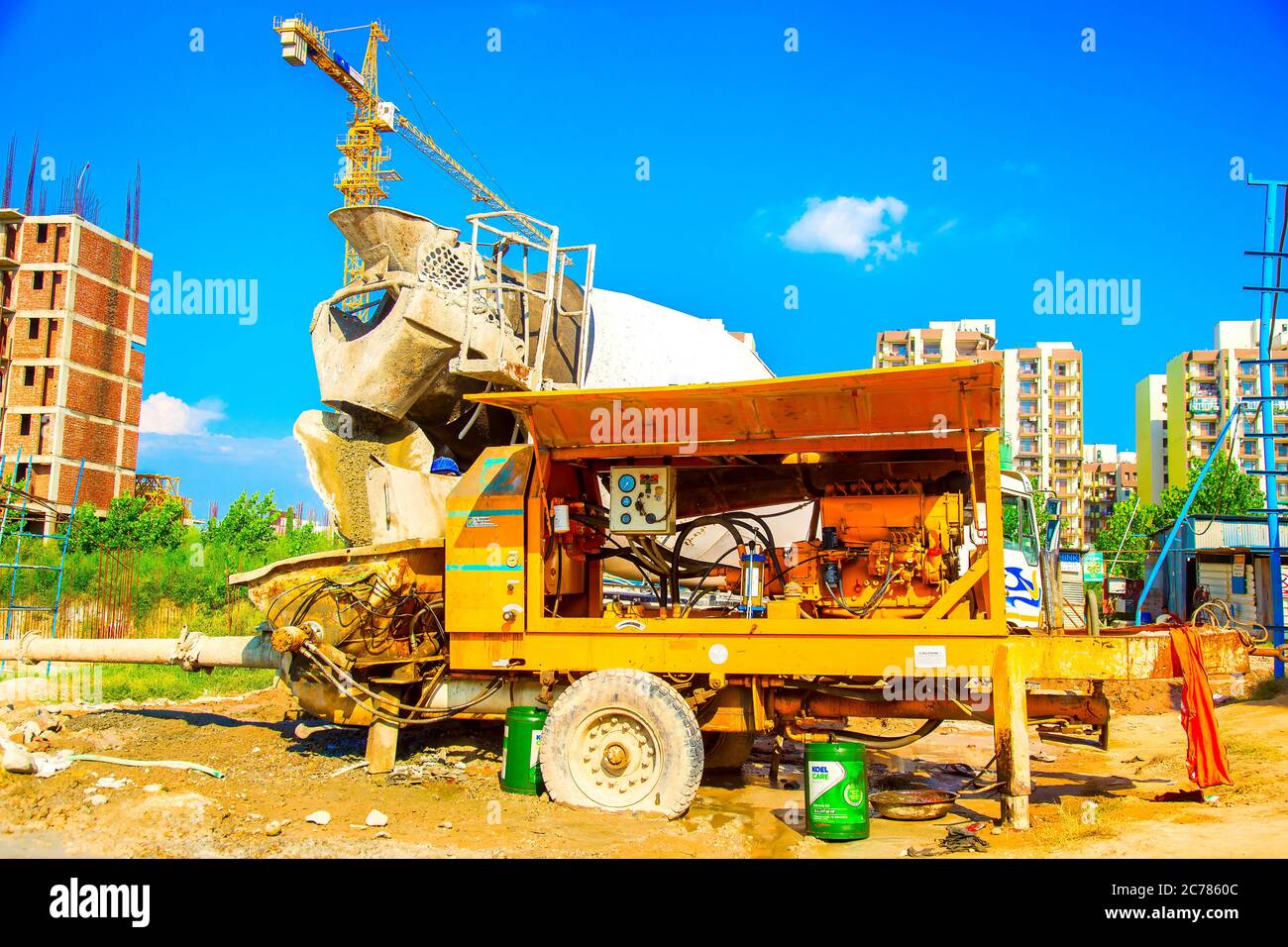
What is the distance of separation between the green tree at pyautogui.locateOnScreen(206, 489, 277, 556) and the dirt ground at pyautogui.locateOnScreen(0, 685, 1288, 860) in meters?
28.0

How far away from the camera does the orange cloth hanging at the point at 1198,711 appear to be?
21.5 ft

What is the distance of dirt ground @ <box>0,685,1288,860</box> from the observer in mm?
5863

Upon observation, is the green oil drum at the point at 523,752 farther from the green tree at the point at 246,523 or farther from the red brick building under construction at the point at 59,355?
the red brick building under construction at the point at 59,355

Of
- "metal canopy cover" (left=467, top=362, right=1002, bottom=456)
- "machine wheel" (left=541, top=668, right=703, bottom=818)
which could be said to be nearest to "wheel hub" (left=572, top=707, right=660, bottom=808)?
"machine wheel" (left=541, top=668, right=703, bottom=818)

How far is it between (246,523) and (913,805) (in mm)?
36309

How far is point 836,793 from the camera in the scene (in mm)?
6445

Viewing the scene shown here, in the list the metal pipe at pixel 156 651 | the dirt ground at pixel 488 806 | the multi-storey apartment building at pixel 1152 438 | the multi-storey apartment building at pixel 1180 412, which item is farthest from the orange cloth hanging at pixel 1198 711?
the multi-storey apartment building at pixel 1152 438

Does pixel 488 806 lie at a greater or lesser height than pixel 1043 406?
lesser

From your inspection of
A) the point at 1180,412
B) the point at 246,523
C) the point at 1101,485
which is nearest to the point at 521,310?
the point at 246,523

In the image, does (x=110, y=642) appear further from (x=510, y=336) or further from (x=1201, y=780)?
(x=1201, y=780)

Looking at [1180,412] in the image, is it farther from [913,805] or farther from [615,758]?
[615,758]

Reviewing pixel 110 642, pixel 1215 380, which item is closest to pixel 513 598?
pixel 110 642

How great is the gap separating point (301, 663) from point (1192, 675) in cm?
701
